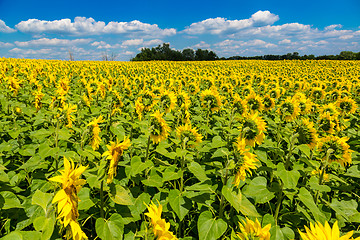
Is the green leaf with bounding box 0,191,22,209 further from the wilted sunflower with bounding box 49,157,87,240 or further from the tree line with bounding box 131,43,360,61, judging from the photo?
the tree line with bounding box 131,43,360,61

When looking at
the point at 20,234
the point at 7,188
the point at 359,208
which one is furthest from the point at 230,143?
the point at 7,188

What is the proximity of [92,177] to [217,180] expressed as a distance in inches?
73.9

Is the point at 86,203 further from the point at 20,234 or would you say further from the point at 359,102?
the point at 359,102

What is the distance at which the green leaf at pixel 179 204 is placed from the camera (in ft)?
7.39

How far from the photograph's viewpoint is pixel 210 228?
203 centimetres

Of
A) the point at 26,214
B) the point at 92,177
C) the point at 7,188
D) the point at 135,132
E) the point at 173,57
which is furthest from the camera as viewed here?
the point at 173,57

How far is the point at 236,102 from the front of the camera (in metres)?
4.70

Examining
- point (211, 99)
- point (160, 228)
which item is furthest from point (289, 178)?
point (211, 99)

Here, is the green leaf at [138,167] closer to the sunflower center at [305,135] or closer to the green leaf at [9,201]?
the green leaf at [9,201]

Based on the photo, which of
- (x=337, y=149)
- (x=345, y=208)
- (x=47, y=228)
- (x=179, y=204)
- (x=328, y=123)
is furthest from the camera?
(x=328, y=123)

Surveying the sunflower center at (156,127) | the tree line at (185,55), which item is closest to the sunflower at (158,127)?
the sunflower center at (156,127)

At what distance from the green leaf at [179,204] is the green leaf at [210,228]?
0.23m

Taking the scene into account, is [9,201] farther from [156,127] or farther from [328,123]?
[328,123]

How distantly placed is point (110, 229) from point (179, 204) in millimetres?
772
